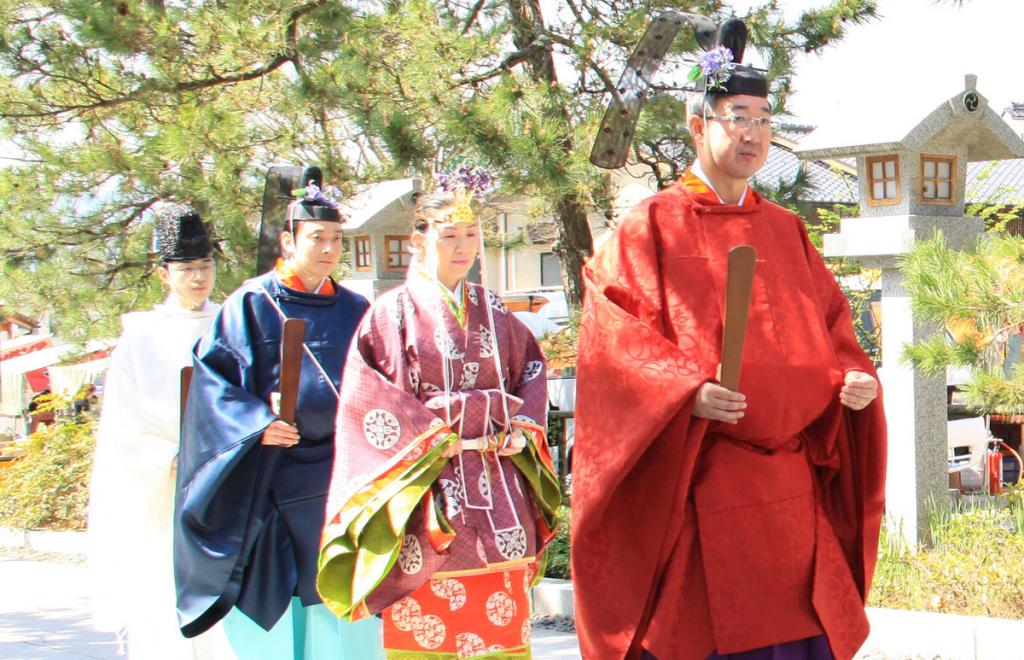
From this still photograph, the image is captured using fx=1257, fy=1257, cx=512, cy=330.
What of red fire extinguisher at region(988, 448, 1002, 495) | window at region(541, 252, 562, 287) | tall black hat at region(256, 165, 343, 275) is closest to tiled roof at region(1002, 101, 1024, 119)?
window at region(541, 252, 562, 287)

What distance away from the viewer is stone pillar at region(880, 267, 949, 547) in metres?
6.11

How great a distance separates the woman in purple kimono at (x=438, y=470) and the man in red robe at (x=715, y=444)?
70 centimetres

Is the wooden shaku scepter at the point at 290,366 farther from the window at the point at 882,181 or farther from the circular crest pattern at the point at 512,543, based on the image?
the window at the point at 882,181

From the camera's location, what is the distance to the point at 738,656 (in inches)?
114

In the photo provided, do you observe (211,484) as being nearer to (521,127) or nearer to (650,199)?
(650,199)

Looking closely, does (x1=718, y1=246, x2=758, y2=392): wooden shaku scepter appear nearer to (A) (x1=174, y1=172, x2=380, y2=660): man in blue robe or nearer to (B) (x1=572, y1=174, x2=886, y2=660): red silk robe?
(B) (x1=572, y1=174, x2=886, y2=660): red silk robe

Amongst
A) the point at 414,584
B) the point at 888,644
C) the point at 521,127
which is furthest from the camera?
the point at 521,127

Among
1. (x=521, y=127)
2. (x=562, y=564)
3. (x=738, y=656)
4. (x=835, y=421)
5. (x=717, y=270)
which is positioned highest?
(x=521, y=127)

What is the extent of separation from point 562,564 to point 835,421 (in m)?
3.75

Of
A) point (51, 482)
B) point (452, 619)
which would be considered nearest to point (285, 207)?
point (452, 619)

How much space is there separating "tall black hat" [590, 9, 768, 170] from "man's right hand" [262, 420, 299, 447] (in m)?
1.27

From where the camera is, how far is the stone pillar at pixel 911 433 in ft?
20.0

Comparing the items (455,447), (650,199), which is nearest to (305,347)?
(455,447)

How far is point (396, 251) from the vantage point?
28.5 ft
